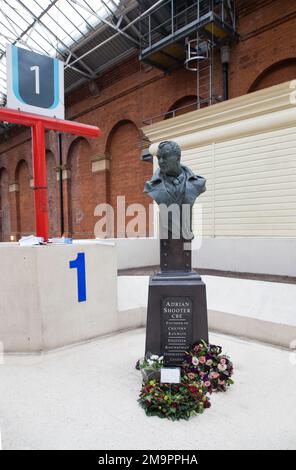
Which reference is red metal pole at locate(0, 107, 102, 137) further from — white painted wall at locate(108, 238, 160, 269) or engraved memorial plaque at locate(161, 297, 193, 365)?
white painted wall at locate(108, 238, 160, 269)

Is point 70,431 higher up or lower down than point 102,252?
lower down

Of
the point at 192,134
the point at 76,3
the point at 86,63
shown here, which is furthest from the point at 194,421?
the point at 86,63

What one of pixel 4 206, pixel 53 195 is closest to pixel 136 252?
pixel 53 195

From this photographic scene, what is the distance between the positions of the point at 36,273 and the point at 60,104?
2.31 metres

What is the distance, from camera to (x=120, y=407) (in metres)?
2.48

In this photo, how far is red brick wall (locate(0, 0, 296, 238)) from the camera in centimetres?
820

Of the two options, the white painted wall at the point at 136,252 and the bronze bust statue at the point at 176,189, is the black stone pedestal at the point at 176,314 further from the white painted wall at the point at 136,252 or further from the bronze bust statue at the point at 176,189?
the white painted wall at the point at 136,252

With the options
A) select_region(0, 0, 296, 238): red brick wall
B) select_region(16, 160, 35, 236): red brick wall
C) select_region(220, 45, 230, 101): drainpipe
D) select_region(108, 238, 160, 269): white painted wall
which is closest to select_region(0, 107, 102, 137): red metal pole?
select_region(108, 238, 160, 269): white painted wall

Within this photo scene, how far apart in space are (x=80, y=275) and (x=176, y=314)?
4.83 feet

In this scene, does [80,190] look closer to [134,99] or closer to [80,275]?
[134,99]

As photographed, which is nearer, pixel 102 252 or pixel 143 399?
pixel 143 399

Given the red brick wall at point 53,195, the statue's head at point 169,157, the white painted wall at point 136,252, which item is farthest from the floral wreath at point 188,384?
the red brick wall at point 53,195

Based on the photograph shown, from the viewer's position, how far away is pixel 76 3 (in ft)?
33.8

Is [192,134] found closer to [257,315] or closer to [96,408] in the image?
[257,315]
